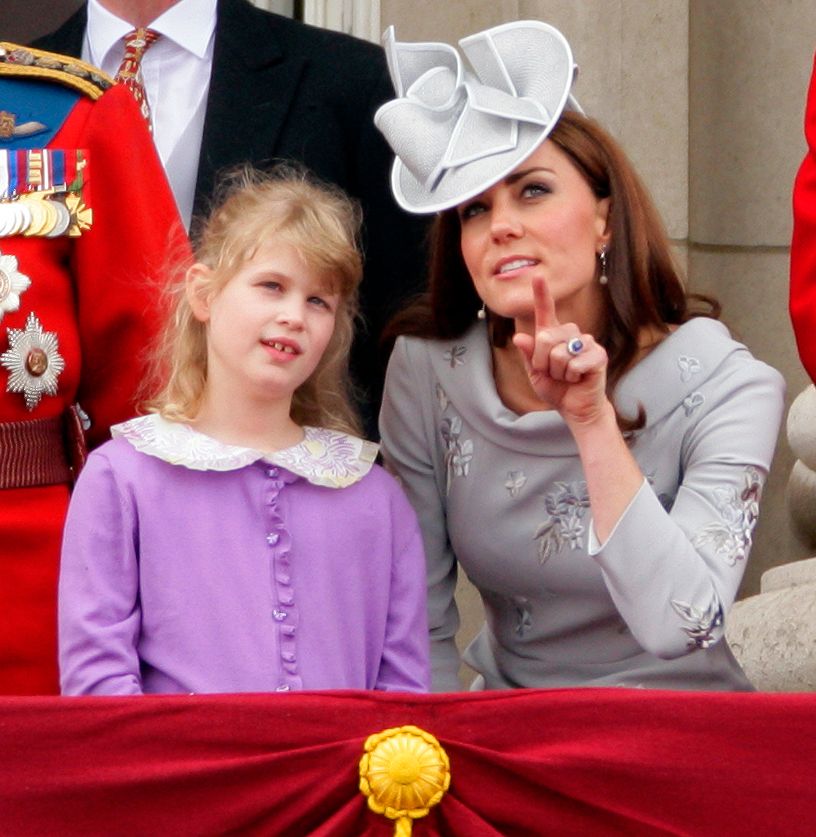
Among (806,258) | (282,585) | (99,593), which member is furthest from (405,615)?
(806,258)

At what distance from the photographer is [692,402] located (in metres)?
2.93

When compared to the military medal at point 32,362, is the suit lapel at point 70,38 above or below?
above

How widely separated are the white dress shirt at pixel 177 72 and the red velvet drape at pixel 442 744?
1350mm

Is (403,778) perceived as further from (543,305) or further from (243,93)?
(243,93)

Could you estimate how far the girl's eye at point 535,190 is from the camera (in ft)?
9.59

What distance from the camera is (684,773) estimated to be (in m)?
2.27

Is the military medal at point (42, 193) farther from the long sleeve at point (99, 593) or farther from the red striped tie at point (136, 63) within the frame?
the red striped tie at point (136, 63)

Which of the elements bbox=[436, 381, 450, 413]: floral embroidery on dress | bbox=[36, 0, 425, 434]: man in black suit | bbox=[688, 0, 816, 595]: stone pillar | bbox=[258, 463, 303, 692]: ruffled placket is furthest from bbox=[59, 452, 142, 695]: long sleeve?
bbox=[688, 0, 816, 595]: stone pillar

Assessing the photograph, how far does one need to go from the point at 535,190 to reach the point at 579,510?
1.40ft

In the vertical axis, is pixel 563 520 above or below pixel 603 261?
below

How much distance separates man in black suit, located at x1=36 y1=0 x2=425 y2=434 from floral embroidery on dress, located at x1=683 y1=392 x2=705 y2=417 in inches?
25.3

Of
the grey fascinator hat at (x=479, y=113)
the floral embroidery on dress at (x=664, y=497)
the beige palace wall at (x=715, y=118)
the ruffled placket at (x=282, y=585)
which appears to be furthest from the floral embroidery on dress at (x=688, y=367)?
the beige palace wall at (x=715, y=118)

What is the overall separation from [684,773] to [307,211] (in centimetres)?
92

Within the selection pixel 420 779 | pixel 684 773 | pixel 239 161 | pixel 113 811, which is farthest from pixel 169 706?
pixel 239 161
